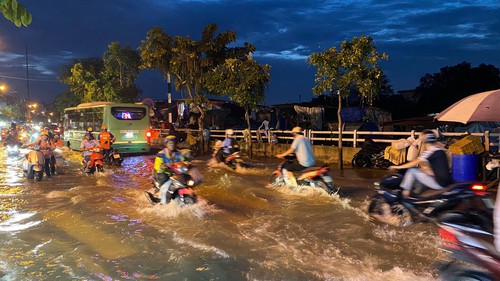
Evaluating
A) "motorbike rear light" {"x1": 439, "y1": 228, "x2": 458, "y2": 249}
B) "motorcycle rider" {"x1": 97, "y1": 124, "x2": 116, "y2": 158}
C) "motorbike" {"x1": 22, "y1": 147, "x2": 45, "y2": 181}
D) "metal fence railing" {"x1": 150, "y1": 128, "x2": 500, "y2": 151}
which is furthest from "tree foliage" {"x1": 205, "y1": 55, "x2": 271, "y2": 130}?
"motorbike rear light" {"x1": 439, "y1": 228, "x2": 458, "y2": 249}

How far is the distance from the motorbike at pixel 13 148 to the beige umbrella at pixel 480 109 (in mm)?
19578

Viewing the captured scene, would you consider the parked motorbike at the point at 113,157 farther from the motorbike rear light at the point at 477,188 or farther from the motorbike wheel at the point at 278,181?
the motorbike rear light at the point at 477,188

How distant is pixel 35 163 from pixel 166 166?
655 centimetres

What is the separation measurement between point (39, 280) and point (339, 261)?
11.8ft

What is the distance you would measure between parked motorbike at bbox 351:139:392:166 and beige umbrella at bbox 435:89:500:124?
158 inches

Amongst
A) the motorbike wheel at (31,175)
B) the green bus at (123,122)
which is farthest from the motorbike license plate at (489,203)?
the green bus at (123,122)

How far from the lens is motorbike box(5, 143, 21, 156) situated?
19219mm

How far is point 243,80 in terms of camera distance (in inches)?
669

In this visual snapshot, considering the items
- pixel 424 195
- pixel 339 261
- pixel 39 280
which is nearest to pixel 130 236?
pixel 39 280

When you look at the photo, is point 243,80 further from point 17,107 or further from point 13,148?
point 17,107

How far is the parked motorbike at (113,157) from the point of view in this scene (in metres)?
14.7

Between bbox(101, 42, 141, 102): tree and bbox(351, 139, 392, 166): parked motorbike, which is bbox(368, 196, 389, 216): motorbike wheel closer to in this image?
bbox(351, 139, 392, 166): parked motorbike

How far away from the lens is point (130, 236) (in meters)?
6.04

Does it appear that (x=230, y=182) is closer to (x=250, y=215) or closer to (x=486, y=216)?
(x=250, y=215)
